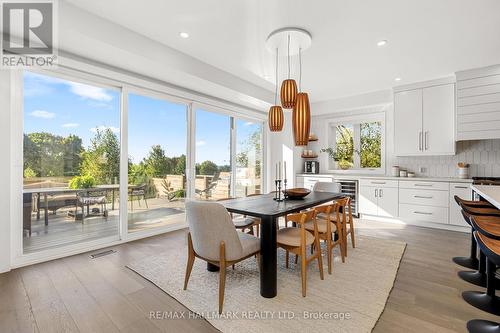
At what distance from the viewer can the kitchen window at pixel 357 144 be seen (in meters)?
5.29

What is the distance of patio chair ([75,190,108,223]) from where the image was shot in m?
3.18

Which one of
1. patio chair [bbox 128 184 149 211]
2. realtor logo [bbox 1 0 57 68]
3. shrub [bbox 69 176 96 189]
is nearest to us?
realtor logo [bbox 1 0 57 68]

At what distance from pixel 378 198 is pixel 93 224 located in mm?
4948

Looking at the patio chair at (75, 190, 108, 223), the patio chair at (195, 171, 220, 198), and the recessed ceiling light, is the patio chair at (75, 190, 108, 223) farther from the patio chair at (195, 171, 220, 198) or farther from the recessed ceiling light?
the recessed ceiling light

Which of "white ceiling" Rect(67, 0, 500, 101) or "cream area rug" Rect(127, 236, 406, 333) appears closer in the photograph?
"cream area rug" Rect(127, 236, 406, 333)

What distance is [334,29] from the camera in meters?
2.66

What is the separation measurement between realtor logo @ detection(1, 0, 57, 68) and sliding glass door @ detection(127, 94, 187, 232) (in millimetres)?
1064

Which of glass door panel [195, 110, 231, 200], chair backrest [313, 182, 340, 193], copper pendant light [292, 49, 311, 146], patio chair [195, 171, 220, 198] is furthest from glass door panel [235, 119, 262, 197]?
copper pendant light [292, 49, 311, 146]

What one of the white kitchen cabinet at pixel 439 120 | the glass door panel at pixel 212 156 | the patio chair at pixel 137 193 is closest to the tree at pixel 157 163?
the patio chair at pixel 137 193

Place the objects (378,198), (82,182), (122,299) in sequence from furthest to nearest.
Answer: (378,198) < (82,182) < (122,299)

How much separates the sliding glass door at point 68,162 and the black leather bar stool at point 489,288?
398 cm

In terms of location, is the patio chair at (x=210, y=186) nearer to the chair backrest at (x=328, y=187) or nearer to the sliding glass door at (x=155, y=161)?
the sliding glass door at (x=155, y=161)

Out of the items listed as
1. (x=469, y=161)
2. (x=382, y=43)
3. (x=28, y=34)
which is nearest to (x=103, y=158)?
(x=28, y=34)

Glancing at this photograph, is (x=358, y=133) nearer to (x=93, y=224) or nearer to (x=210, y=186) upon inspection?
(x=210, y=186)
